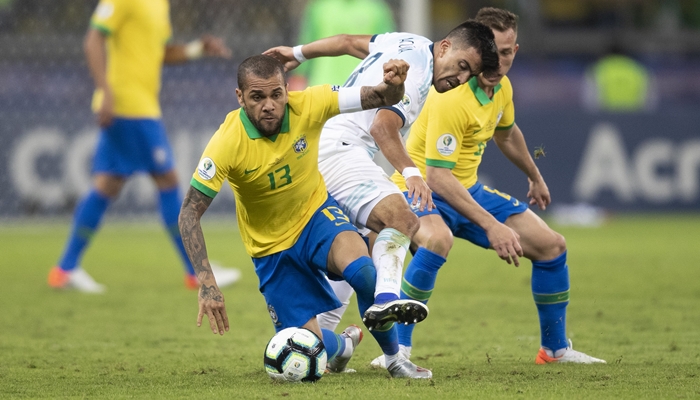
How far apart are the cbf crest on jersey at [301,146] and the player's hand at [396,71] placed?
56cm

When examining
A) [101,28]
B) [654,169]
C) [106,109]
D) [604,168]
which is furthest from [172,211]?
[654,169]

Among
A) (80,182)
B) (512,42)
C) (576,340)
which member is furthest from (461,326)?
(80,182)

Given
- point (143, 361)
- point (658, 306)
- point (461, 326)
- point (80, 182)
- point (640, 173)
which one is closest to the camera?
point (143, 361)

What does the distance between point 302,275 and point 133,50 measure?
4627 mm

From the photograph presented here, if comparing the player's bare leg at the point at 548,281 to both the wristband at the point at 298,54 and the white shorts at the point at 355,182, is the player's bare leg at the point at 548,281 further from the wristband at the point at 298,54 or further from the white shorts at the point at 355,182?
the wristband at the point at 298,54

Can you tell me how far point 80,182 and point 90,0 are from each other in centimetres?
252

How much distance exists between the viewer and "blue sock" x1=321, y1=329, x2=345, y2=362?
16.1 ft

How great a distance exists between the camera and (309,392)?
4375 millimetres

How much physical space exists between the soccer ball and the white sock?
1.28ft

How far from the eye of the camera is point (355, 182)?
5.14m

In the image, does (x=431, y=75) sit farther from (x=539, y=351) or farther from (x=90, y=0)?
(x=90, y=0)

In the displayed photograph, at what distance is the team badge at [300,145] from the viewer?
4.83 m

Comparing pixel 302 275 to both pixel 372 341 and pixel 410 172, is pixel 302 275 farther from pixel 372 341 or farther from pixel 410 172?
pixel 372 341

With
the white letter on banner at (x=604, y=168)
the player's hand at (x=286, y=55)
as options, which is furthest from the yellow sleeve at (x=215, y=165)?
the white letter on banner at (x=604, y=168)
